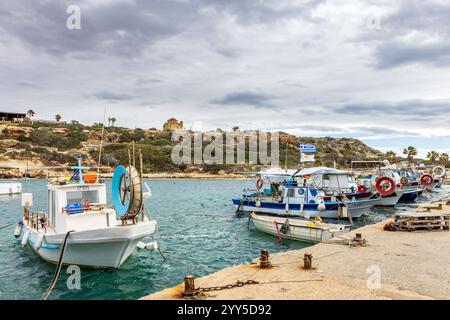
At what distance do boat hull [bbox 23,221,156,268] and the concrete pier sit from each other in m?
2.48

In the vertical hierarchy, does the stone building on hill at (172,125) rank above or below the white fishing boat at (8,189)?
above

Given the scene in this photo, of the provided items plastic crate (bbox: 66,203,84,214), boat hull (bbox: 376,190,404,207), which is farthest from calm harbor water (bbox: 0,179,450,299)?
boat hull (bbox: 376,190,404,207)

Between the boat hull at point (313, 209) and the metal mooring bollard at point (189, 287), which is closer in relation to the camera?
the metal mooring bollard at point (189, 287)

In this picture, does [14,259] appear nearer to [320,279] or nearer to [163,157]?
[320,279]

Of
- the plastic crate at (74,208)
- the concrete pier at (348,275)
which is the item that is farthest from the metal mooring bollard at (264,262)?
the plastic crate at (74,208)

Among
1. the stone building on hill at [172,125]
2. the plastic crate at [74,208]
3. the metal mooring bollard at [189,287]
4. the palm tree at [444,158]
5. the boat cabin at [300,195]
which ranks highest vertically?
the stone building on hill at [172,125]

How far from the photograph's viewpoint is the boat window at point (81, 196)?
15.6m

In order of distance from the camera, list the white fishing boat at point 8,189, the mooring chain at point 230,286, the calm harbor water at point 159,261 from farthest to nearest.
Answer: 1. the white fishing boat at point 8,189
2. the calm harbor water at point 159,261
3. the mooring chain at point 230,286

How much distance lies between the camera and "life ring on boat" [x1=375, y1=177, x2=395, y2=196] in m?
32.1

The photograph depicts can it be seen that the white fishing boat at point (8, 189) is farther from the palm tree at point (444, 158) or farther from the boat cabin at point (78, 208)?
the palm tree at point (444, 158)

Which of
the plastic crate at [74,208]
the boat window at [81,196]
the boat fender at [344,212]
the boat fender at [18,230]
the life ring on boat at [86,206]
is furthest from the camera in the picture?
the boat fender at [344,212]

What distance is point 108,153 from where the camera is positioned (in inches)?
3698

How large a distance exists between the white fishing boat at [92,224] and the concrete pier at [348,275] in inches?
110

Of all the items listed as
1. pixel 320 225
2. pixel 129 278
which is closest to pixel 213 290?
pixel 129 278
